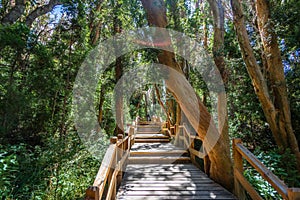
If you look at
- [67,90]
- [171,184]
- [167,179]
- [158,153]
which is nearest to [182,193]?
[171,184]

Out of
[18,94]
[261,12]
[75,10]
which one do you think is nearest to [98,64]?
[75,10]

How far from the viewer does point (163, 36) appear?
4.57 metres

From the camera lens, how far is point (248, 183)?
2.79 m

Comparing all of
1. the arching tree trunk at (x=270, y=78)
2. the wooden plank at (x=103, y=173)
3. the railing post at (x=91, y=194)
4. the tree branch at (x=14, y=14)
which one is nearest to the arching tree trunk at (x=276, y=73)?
the arching tree trunk at (x=270, y=78)

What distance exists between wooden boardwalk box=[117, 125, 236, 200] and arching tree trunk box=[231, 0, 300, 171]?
2155mm

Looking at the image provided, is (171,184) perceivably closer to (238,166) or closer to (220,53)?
(238,166)

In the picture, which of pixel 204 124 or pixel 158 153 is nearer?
pixel 204 124

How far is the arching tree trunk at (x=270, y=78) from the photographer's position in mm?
4512

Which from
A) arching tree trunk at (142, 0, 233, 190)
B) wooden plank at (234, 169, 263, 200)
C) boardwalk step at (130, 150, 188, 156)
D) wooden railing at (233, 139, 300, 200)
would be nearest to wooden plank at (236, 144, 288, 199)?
wooden railing at (233, 139, 300, 200)

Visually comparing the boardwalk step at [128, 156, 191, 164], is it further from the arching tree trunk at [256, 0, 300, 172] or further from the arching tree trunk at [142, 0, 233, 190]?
the arching tree trunk at [256, 0, 300, 172]

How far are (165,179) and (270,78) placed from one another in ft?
12.1

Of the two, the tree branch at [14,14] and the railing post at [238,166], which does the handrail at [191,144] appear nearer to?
the railing post at [238,166]

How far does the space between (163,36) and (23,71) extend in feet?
15.3

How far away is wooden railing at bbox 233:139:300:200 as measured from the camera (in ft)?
5.93
